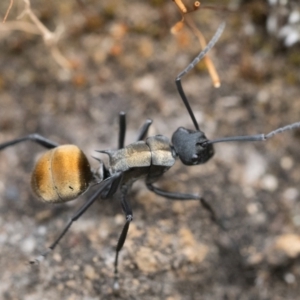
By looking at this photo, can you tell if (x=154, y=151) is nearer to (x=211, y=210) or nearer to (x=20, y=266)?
(x=211, y=210)

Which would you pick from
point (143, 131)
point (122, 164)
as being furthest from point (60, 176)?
point (143, 131)

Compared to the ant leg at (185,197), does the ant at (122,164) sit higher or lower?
higher

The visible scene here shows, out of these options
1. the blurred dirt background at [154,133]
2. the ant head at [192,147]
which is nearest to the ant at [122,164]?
the ant head at [192,147]

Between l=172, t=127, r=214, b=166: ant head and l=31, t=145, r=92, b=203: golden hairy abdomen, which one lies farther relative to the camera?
l=172, t=127, r=214, b=166: ant head

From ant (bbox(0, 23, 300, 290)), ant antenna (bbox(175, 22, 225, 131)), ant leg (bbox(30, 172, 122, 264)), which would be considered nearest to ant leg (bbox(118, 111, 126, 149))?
ant (bbox(0, 23, 300, 290))

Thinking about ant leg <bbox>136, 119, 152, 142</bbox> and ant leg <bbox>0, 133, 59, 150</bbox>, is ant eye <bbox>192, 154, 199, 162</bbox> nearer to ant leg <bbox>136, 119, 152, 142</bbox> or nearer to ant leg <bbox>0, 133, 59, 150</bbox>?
ant leg <bbox>136, 119, 152, 142</bbox>

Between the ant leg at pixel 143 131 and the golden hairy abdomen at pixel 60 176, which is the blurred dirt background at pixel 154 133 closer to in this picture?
the ant leg at pixel 143 131

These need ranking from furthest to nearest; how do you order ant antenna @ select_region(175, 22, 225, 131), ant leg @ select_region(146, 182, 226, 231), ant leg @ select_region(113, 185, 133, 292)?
1. ant leg @ select_region(146, 182, 226, 231)
2. ant antenna @ select_region(175, 22, 225, 131)
3. ant leg @ select_region(113, 185, 133, 292)
